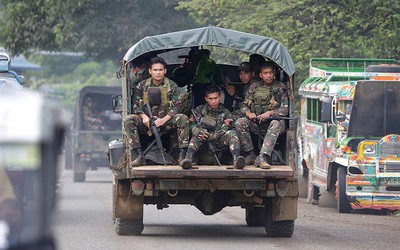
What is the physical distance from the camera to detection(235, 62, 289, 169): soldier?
1273cm

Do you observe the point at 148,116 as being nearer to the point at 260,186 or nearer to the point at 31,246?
the point at 260,186

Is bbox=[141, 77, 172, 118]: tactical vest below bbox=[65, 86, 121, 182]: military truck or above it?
above

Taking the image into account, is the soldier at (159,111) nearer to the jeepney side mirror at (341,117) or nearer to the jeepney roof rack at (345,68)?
the jeepney side mirror at (341,117)

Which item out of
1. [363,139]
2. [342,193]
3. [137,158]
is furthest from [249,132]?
[342,193]

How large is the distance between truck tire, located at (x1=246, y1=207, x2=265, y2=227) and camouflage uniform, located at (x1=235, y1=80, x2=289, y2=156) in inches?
70.6

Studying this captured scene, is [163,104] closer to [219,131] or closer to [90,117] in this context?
[219,131]

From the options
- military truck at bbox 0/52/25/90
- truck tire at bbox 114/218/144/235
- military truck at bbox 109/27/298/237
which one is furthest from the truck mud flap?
military truck at bbox 0/52/25/90

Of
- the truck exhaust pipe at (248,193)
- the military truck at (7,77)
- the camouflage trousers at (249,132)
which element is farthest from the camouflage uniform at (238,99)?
the military truck at (7,77)

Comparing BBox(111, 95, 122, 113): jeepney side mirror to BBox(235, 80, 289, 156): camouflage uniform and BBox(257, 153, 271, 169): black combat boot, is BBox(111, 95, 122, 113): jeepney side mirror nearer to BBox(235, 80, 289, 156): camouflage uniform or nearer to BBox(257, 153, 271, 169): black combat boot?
BBox(235, 80, 289, 156): camouflage uniform

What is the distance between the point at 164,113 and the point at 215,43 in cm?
103

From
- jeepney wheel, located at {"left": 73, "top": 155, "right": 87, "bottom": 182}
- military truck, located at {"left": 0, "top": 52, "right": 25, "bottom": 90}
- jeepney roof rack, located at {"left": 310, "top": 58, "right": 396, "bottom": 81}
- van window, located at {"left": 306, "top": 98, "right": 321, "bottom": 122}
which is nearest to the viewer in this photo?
military truck, located at {"left": 0, "top": 52, "right": 25, "bottom": 90}

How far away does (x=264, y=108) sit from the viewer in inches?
520

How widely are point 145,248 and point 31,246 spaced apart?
23.9 feet

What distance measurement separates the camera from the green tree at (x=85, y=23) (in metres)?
32.2
